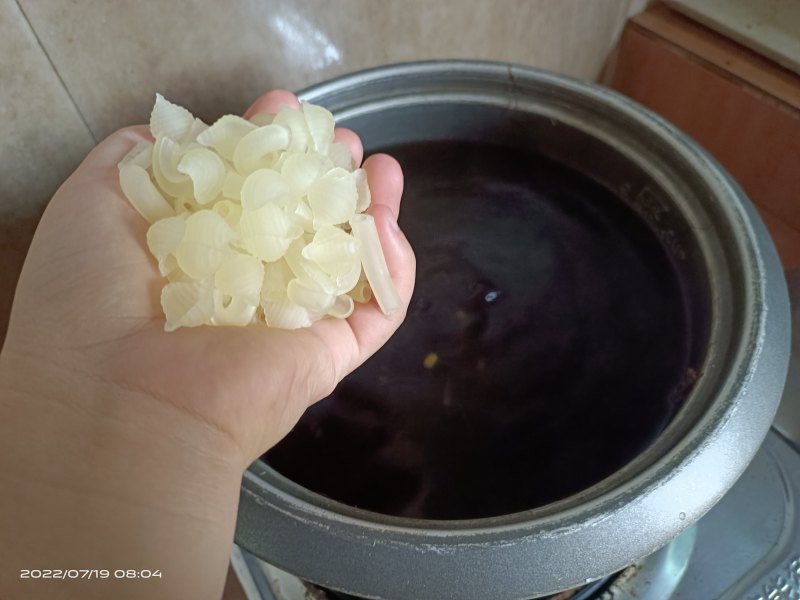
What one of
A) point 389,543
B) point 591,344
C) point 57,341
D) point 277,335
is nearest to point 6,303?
point 57,341

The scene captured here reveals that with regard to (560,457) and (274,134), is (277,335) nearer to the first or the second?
(274,134)

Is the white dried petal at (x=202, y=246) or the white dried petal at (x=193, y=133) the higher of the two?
the white dried petal at (x=193, y=133)

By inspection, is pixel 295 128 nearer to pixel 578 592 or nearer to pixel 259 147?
pixel 259 147

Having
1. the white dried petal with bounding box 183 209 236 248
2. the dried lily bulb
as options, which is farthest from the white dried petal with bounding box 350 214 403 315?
the white dried petal with bounding box 183 209 236 248

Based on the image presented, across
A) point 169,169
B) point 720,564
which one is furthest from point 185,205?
point 720,564

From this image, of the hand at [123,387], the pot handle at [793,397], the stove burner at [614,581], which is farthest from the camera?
the pot handle at [793,397]

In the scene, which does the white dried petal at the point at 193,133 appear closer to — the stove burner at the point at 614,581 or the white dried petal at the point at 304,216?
the white dried petal at the point at 304,216

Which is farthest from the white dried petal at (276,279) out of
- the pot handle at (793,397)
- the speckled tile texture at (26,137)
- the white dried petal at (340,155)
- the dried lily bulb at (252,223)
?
the pot handle at (793,397)
